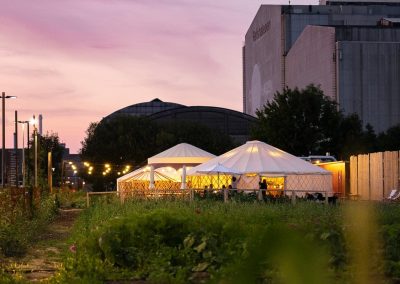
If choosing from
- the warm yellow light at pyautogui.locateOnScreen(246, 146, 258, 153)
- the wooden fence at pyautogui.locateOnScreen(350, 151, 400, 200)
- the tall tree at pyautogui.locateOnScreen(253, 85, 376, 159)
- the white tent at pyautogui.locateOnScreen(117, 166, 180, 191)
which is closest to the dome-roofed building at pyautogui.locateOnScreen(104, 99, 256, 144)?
the tall tree at pyautogui.locateOnScreen(253, 85, 376, 159)

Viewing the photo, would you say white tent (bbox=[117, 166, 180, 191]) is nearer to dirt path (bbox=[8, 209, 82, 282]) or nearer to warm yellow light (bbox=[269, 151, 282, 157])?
warm yellow light (bbox=[269, 151, 282, 157])

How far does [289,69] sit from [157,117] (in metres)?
17.4

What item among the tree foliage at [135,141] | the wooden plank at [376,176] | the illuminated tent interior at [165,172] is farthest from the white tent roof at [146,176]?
the tree foliage at [135,141]

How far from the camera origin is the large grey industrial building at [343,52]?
8012 cm

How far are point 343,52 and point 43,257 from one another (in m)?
67.7

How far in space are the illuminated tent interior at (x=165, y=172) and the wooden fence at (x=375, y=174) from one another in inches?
312

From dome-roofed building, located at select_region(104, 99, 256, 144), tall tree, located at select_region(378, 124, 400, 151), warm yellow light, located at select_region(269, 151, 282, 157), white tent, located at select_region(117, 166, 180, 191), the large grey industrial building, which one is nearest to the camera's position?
warm yellow light, located at select_region(269, 151, 282, 157)

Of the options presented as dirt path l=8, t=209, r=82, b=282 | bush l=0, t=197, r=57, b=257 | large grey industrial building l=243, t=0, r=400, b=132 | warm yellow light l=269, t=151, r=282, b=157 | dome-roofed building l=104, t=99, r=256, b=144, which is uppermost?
large grey industrial building l=243, t=0, r=400, b=132

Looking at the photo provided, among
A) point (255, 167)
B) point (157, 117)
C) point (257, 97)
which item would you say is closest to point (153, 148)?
point (157, 117)

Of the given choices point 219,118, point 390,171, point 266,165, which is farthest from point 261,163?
point 219,118

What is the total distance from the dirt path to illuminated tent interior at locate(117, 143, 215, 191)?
41.0ft

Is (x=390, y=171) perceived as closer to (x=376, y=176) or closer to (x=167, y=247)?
(x=376, y=176)

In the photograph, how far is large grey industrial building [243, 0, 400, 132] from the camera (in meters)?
80.1

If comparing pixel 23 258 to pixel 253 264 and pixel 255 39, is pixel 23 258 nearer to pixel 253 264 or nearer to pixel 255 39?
pixel 253 264
